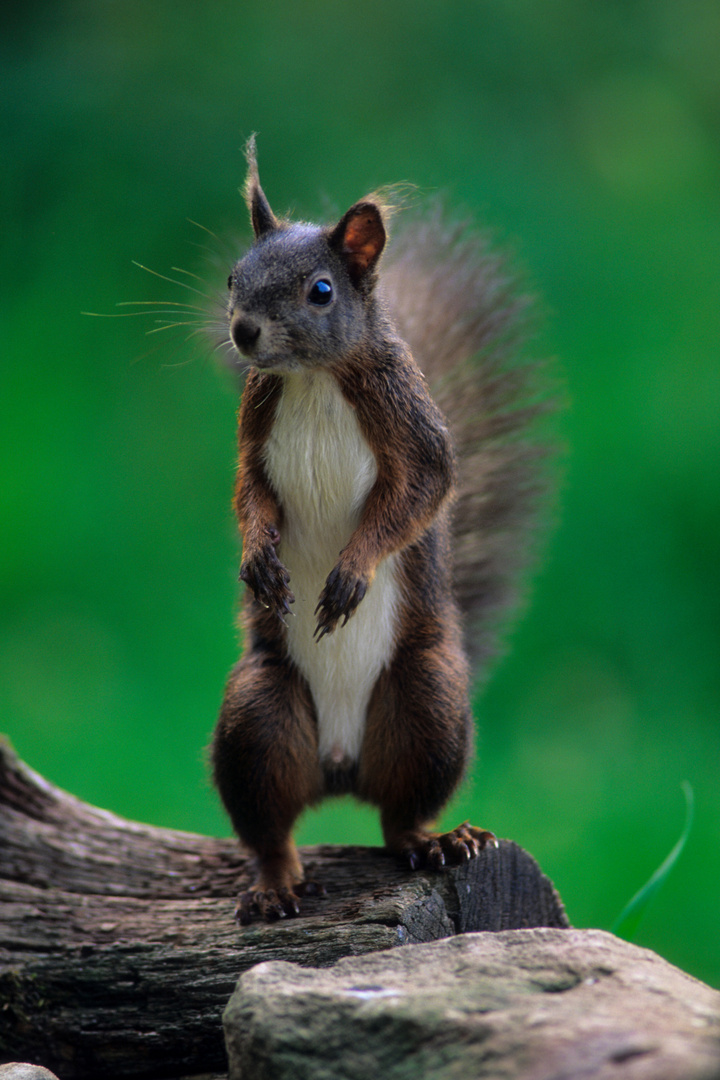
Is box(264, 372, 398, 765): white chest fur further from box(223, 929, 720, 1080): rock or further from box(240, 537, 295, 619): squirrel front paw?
box(223, 929, 720, 1080): rock

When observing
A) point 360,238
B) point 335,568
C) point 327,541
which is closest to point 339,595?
point 335,568

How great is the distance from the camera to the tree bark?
1667 mm

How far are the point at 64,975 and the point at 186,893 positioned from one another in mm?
349

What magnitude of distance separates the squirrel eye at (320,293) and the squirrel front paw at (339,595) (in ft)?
1.44

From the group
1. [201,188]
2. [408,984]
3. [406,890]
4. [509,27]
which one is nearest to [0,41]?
[201,188]

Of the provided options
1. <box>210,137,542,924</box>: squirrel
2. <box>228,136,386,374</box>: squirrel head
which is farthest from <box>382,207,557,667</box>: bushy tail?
<box>228,136,386,374</box>: squirrel head

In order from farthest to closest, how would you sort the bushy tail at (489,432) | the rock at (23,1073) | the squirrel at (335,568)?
the bushy tail at (489,432) < the squirrel at (335,568) < the rock at (23,1073)

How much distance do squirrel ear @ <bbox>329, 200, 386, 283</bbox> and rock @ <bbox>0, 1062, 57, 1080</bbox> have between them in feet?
4.33

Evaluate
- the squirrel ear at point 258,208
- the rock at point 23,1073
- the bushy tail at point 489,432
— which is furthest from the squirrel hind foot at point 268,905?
the squirrel ear at point 258,208

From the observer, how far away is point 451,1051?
1.00 m

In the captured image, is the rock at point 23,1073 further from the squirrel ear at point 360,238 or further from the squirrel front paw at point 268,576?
the squirrel ear at point 360,238

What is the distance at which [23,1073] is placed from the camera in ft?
4.79

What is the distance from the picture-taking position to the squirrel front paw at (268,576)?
1.76 m

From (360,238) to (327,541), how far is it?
1.76ft
